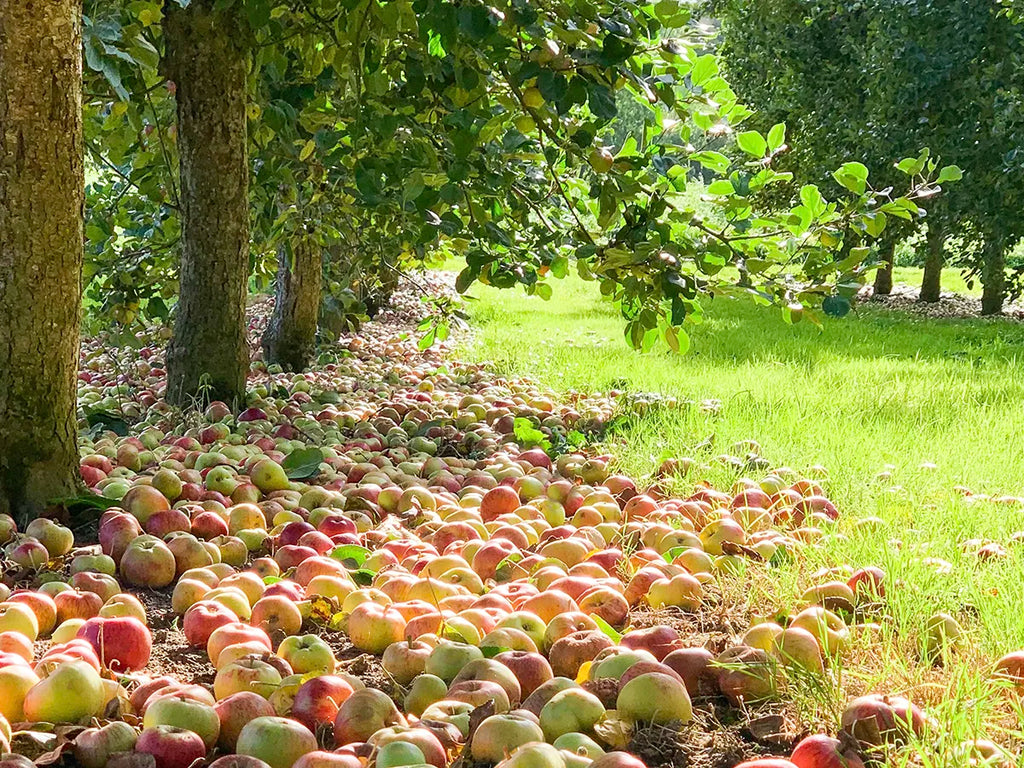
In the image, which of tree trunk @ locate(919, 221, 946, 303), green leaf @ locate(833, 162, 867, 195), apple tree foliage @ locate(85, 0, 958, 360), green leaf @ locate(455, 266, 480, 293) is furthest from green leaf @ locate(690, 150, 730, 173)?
tree trunk @ locate(919, 221, 946, 303)

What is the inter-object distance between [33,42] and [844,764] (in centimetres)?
294

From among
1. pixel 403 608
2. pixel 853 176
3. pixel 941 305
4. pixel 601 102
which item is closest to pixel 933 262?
pixel 941 305

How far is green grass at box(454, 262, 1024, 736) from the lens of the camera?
2504 mm

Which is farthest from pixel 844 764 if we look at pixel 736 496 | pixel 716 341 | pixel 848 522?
pixel 716 341

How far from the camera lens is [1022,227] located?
13.1 m

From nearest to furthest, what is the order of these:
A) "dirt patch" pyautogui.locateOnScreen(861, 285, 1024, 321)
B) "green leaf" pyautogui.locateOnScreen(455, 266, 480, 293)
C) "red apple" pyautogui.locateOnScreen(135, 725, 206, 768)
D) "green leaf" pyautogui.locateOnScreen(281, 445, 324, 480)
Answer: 1. "red apple" pyautogui.locateOnScreen(135, 725, 206, 768)
2. "green leaf" pyautogui.locateOnScreen(455, 266, 480, 293)
3. "green leaf" pyautogui.locateOnScreen(281, 445, 324, 480)
4. "dirt patch" pyautogui.locateOnScreen(861, 285, 1024, 321)

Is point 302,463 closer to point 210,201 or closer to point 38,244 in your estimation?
point 38,244

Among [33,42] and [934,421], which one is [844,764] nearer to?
[33,42]

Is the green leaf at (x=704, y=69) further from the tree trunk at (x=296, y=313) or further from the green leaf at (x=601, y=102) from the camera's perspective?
the tree trunk at (x=296, y=313)

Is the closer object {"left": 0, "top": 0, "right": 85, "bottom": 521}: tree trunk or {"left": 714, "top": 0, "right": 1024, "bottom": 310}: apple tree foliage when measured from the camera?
{"left": 0, "top": 0, "right": 85, "bottom": 521}: tree trunk

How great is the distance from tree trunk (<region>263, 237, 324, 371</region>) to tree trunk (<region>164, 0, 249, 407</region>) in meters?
2.27

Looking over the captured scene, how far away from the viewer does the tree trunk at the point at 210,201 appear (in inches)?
190

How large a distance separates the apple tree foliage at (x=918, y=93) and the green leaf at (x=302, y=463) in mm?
8948

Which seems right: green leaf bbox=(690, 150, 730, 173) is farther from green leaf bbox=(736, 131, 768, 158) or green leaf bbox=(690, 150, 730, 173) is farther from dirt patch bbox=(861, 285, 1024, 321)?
dirt patch bbox=(861, 285, 1024, 321)
